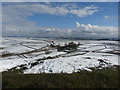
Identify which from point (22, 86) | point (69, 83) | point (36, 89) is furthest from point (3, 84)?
point (69, 83)

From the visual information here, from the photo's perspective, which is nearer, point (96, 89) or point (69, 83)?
point (96, 89)

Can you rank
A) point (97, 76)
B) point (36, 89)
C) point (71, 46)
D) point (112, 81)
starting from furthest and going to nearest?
point (71, 46) < point (97, 76) < point (112, 81) < point (36, 89)

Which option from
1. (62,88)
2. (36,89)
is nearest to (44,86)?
(36,89)

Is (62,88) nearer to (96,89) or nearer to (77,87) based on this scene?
(77,87)

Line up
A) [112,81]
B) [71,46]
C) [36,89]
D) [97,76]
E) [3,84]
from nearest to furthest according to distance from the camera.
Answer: [36,89], [3,84], [112,81], [97,76], [71,46]

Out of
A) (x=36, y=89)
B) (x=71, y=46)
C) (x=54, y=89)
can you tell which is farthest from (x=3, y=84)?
(x=71, y=46)

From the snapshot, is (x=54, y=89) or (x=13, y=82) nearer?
(x=54, y=89)

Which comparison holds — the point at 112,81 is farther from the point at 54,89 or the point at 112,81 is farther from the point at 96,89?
the point at 54,89

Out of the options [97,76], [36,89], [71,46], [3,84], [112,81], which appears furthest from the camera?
[71,46]

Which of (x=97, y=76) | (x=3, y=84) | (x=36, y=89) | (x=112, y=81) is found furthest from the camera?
(x=97, y=76)
